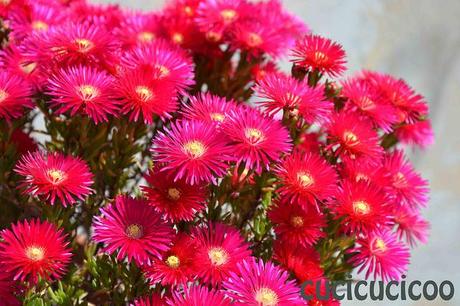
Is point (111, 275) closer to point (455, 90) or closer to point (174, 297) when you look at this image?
point (174, 297)

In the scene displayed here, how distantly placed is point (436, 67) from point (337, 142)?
2.93 feet

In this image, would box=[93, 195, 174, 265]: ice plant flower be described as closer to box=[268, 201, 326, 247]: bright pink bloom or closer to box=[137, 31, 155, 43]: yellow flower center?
box=[268, 201, 326, 247]: bright pink bloom

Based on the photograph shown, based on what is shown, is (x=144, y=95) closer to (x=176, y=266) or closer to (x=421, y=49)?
(x=176, y=266)

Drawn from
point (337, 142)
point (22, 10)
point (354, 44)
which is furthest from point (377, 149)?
point (354, 44)

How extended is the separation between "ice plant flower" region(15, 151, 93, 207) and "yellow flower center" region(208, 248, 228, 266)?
11 cm

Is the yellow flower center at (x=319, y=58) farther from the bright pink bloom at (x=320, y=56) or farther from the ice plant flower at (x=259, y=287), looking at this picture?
the ice plant flower at (x=259, y=287)

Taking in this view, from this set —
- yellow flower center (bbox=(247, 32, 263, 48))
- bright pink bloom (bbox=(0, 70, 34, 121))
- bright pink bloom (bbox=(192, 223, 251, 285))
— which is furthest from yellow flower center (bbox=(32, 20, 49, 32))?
bright pink bloom (bbox=(192, 223, 251, 285))

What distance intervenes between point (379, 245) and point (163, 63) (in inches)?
10.6

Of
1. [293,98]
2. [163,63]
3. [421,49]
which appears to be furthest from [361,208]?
[421,49]

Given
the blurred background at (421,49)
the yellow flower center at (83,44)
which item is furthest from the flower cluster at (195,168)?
the blurred background at (421,49)

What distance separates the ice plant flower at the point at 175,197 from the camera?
601 millimetres

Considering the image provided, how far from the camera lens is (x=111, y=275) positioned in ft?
2.16

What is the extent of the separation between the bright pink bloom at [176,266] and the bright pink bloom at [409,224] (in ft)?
0.88

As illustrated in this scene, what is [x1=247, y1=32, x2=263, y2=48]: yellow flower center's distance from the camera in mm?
845
